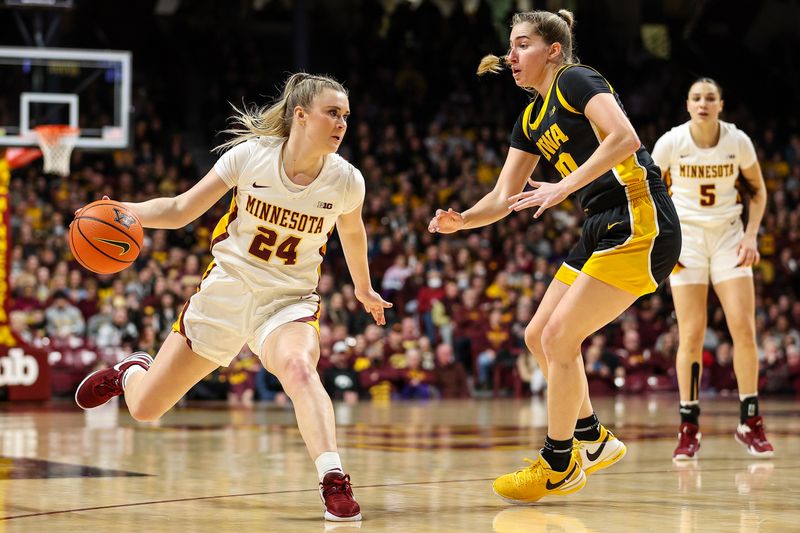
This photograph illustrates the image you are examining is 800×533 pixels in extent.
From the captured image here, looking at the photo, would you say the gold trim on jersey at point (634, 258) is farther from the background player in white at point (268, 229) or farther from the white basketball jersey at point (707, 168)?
the white basketball jersey at point (707, 168)

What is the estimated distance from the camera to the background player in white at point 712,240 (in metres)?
7.39

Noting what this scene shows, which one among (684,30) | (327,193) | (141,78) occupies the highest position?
(684,30)

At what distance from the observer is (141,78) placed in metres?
22.5

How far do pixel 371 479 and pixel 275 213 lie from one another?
1.68m

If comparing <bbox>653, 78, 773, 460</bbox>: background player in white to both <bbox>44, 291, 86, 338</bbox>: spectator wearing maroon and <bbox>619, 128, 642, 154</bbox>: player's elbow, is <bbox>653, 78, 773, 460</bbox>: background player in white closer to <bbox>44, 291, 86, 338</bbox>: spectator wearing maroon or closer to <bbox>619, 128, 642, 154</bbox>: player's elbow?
<bbox>619, 128, 642, 154</bbox>: player's elbow

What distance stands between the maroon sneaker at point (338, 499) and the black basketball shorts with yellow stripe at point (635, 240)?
145cm

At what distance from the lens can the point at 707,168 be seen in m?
7.54

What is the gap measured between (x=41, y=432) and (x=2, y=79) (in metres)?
6.31

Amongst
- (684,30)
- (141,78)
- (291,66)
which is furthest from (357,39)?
(684,30)

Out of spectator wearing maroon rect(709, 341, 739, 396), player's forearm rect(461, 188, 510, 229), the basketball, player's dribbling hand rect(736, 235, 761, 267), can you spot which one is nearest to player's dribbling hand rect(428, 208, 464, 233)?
player's forearm rect(461, 188, 510, 229)

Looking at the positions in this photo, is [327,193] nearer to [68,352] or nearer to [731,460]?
[731,460]

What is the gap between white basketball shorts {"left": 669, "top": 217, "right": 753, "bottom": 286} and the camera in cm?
740

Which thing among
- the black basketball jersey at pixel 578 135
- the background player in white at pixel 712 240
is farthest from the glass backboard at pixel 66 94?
the black basketball jersey at pixel 578 135

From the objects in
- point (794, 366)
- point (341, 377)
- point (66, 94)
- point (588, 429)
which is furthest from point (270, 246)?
point (794, 366)
